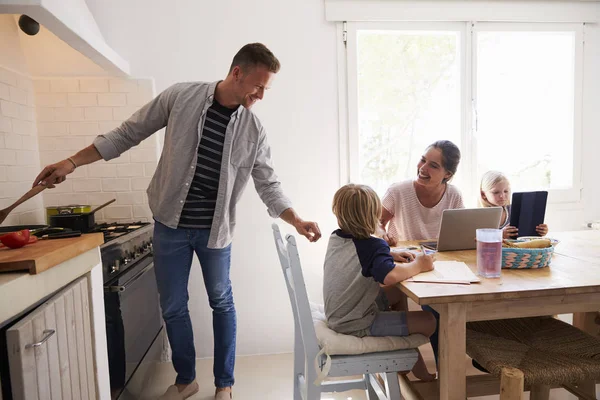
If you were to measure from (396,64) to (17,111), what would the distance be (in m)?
2.29

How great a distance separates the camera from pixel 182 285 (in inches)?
80.0

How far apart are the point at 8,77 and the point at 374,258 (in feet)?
6.54

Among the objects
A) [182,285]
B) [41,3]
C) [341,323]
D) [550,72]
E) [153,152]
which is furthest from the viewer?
[550,72]

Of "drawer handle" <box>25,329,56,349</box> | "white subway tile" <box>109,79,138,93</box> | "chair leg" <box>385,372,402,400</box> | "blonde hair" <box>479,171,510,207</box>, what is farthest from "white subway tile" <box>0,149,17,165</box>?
"blonde hair" <box>479,171,510,207</box>

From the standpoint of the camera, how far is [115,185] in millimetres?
2609

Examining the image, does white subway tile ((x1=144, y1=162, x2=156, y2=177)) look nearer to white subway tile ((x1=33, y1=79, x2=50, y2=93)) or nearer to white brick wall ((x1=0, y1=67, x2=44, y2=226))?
white brick wall ((x1=0, y1=67, x2=44, y2=226))

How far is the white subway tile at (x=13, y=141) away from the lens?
2100 millimetres

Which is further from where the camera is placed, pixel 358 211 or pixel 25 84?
pixel 25 84

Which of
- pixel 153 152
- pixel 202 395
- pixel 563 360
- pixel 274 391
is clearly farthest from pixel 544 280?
pixel 153 152

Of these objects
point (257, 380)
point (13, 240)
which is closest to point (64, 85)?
point (13, 240)

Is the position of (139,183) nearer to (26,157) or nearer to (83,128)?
(83,128)

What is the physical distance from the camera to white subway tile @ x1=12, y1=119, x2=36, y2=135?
7.24ft

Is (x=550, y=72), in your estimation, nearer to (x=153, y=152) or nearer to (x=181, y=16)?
(x=181, y=16)

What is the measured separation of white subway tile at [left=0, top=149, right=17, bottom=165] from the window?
191 cm
